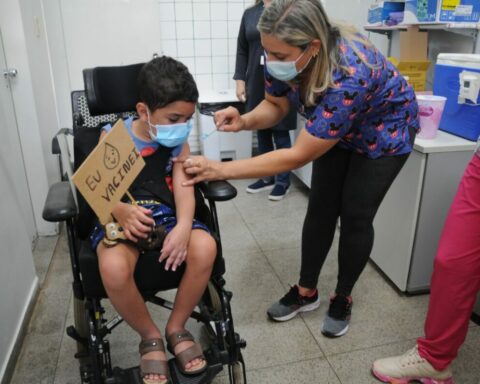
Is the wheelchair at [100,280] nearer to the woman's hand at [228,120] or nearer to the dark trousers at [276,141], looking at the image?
the woman's hand at [228,120]

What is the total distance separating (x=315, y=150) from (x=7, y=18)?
1738mm

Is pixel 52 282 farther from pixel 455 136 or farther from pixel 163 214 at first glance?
pixel 455 136

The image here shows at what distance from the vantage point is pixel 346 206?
5.14 ft

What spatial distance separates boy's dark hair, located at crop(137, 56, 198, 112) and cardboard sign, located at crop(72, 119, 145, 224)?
19 cm

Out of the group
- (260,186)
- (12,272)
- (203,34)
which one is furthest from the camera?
(203,34)

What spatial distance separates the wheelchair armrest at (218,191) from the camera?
1328 mm

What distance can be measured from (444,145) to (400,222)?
37cm

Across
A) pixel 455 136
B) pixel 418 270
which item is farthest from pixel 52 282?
pixel 455 136

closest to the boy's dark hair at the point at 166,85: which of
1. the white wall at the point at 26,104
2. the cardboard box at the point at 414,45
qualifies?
the white wall at the point at 26,104

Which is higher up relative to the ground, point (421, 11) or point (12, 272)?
point (421, 11)

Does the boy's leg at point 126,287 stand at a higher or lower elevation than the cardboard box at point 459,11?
lower

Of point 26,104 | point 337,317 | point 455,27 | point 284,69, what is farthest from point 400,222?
point 26,104

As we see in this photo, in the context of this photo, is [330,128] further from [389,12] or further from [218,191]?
[389,12]

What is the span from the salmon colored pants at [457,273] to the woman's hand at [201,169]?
71 cm
